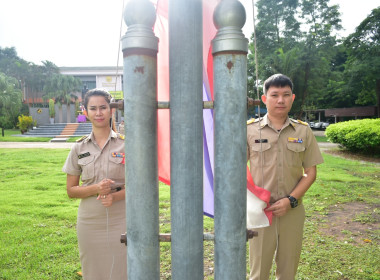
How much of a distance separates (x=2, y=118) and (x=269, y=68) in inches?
1085

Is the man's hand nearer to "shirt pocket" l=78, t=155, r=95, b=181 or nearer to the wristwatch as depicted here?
the wristwatch

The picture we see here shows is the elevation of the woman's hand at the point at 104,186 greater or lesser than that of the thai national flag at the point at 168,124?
lesser

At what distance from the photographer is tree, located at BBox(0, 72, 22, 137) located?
104 ft

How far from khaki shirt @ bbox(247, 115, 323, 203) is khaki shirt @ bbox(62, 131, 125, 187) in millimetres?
966

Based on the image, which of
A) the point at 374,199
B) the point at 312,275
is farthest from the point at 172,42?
the point at 374,199

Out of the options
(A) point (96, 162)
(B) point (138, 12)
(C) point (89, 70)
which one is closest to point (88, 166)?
(A) point (96, 162)

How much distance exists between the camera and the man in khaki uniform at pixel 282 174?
2.25 metres

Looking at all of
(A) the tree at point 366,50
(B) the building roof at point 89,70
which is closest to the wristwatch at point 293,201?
(A) the tree at point 366,50

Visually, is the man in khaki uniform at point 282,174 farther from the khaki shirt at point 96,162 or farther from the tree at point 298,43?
the tree at point 298,43

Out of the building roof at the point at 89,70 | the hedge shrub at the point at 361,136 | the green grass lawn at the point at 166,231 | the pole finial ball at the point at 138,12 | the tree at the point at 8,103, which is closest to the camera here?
the pole finial ball at the point at 138,12

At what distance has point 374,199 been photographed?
579 cm

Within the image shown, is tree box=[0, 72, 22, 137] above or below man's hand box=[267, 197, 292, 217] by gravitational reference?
above

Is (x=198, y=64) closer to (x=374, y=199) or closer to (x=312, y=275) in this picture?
(x=312, y=275)

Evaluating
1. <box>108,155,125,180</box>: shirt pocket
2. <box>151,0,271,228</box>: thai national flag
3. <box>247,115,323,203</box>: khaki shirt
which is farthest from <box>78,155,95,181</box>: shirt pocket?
<box>247,115,323,203</box>: khaki shirt
